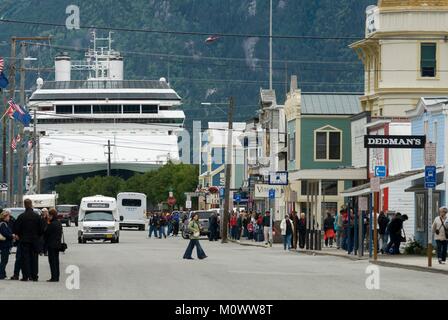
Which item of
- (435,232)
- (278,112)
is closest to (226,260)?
(435,232)

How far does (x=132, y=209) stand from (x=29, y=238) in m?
75.8

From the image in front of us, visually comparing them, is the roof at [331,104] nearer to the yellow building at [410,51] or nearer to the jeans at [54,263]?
the yellow building at [410,51]

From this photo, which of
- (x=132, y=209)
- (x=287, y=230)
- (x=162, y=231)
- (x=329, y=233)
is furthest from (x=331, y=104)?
(x=132, y=209)

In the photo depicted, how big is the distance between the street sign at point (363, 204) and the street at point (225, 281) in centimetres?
195

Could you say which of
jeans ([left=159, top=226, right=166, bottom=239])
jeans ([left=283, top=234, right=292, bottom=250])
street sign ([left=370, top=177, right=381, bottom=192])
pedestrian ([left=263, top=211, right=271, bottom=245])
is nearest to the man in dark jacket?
street sign ([left=370, top=177, right=381, bottom=192])

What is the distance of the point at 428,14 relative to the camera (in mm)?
75562

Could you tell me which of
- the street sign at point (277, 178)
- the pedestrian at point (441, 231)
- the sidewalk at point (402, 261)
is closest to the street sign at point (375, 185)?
the sidewalk at point (402, 261)

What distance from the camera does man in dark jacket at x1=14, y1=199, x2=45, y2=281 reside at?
34.9 m

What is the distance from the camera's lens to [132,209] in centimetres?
11069

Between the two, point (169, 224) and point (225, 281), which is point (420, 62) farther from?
point (225, 281)

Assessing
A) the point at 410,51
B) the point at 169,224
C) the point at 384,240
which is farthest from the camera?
the point at 169,224

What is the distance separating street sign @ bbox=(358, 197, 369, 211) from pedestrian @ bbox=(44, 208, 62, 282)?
1524 cm

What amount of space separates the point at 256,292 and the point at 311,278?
21.0ft
